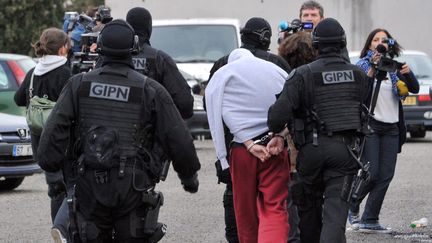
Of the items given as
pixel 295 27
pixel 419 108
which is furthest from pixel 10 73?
pixel 295 27

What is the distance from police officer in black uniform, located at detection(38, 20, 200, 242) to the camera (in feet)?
23.0

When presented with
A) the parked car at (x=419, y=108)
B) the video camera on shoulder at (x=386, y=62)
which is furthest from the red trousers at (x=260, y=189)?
the parked car at (x=419, y=108)

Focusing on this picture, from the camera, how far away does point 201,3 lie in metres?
25.9

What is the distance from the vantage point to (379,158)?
36.8 ft

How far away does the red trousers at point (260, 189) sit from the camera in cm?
867

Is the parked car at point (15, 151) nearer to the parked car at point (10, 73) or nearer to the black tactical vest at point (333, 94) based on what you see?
the parked car at point (10, 73)

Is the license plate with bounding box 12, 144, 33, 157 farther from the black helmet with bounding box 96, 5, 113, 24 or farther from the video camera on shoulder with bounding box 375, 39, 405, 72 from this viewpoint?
the video camera on shoulder with bounding box 375, 39, 405, 72

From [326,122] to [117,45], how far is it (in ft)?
5.79

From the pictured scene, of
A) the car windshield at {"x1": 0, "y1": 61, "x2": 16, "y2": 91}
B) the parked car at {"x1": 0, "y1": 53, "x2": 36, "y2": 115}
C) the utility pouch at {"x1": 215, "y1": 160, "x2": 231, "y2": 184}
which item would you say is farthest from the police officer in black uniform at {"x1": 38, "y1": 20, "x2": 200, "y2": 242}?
the car windshield at {"x1": 0, "y1": 61, "x2": 16, "y2": 91}

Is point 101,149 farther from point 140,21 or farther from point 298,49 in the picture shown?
point 298,49

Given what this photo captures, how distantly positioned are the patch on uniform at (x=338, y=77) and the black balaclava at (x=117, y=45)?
1.64 m

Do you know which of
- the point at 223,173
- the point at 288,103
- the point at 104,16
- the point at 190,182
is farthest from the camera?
the point at 104,16

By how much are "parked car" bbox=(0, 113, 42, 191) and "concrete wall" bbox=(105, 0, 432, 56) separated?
10556 mm

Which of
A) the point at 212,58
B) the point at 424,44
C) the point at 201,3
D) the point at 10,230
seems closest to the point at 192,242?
the point at 10,230
